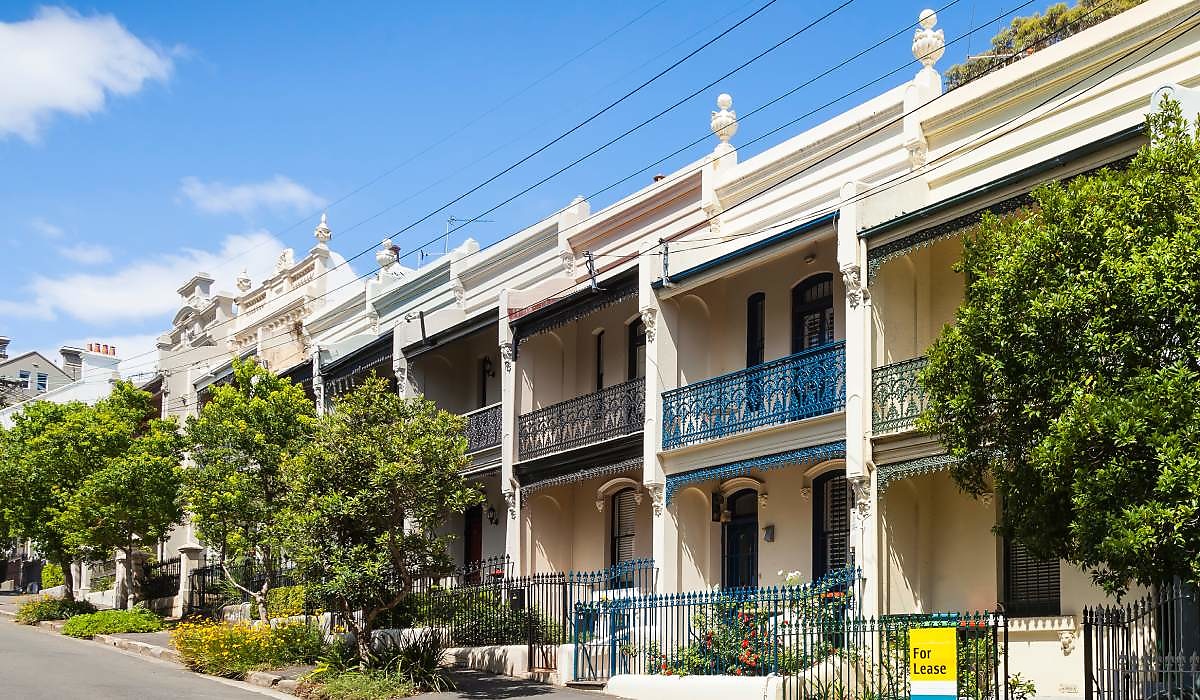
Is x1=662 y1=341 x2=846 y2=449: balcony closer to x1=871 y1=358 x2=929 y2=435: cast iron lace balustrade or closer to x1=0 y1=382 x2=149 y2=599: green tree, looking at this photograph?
x1=871 y1=358 x2=929 y2=435: cast iron lace balustrade

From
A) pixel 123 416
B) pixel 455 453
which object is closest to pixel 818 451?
pixel 455 453

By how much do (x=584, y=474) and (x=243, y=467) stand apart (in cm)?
665

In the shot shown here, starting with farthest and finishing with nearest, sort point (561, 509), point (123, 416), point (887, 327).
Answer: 1. point (123, 416)
2. point (561, 509)
3. point (887, 327)

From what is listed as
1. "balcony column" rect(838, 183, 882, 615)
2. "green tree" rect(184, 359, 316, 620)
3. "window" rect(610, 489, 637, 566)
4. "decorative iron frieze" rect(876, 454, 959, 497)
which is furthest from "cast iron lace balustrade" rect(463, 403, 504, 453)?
"decorative iron frieze" rect(876, 454, 959, 497)

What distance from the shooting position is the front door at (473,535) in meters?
29.1

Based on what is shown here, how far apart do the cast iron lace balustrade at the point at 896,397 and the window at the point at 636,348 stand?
7.19 metres

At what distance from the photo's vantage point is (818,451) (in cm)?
1836

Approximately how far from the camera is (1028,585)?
1719cm

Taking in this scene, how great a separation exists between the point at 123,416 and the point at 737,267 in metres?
18.4

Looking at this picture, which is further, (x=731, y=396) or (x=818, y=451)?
(x=731, y=396)

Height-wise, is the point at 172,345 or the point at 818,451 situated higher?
the point at 172,345

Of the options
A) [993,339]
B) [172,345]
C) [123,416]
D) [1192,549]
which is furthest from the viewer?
[172,345]

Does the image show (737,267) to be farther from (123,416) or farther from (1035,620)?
(123,416)

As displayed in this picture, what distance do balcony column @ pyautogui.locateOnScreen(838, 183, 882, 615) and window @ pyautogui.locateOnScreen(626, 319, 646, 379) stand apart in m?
6.88
